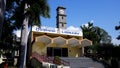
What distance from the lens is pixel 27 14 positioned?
784 inches

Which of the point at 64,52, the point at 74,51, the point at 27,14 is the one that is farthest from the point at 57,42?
the point at 27,14

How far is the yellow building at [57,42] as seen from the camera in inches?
1369

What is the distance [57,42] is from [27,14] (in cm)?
1705

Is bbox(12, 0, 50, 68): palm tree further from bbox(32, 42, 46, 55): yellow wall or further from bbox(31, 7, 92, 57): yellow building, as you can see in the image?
bbox(32, 42, 46, 55): yellow wall

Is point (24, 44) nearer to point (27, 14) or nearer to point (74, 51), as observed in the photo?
point (27, 14)

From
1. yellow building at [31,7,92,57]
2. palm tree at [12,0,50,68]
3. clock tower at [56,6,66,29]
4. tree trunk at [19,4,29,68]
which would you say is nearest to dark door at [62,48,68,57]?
yellow building at [31,7,92,57]

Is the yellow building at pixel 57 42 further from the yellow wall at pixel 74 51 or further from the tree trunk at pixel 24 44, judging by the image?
the tree trunk at pixel 24 44

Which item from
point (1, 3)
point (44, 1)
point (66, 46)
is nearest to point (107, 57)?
point (66, 46)

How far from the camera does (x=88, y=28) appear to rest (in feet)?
183

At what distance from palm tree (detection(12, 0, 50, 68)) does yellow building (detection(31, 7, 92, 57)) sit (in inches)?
450

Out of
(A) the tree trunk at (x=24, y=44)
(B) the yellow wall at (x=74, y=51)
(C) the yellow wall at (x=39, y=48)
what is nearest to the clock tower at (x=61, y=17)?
(B) the yellow wall at (x=74, y=51)

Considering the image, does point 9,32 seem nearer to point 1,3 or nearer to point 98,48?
point 1,3

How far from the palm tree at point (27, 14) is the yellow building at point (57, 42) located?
11.4m

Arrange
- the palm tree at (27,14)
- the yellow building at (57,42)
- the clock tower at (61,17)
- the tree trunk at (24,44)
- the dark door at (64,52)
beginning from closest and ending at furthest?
the palm tree at (27,14), the tree trunk at (24,44), the yellow building at (57,42), the dark door at (64,52), the clock tower at (61,17)
